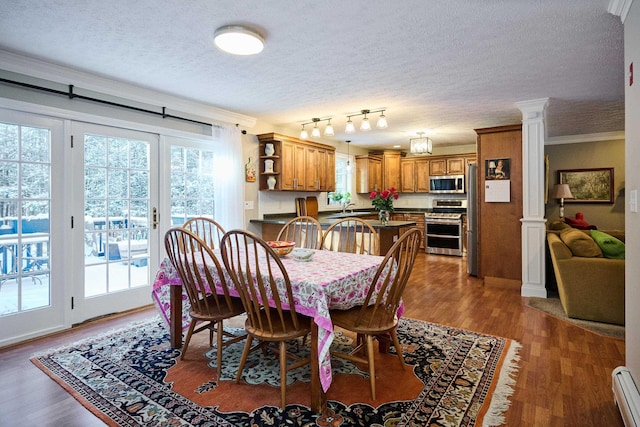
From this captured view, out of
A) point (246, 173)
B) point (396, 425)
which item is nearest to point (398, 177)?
point (246, 173)

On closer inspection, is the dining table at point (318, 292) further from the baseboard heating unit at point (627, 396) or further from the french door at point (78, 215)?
the baseboard heating unit at point (627, 396)

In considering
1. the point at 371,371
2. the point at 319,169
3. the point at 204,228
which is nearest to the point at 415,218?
the point at 319,169

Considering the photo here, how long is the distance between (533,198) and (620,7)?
8.27 feet

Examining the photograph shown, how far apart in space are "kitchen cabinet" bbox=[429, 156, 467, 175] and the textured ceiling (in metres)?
2.92

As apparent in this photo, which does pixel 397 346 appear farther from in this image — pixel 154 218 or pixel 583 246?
pixel 154 218

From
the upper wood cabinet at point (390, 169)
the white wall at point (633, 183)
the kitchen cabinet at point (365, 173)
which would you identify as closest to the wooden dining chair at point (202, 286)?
the white wall at point (633, 183)

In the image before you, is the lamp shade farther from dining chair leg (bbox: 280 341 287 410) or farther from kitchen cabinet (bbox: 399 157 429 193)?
dining chair leg (bbox: 280 341 287 410)

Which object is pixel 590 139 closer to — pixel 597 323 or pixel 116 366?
pixel 597 323

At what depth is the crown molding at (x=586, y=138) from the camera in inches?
244

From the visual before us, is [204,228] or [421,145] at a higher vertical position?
[421,145]

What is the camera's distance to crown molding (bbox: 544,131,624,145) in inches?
244

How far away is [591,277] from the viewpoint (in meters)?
3.35

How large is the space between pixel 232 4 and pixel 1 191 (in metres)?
2.41

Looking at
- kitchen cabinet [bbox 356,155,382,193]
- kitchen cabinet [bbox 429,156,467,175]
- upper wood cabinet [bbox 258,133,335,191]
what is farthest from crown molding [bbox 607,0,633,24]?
kitchen cabinet [bbox 356,155,382,193]
